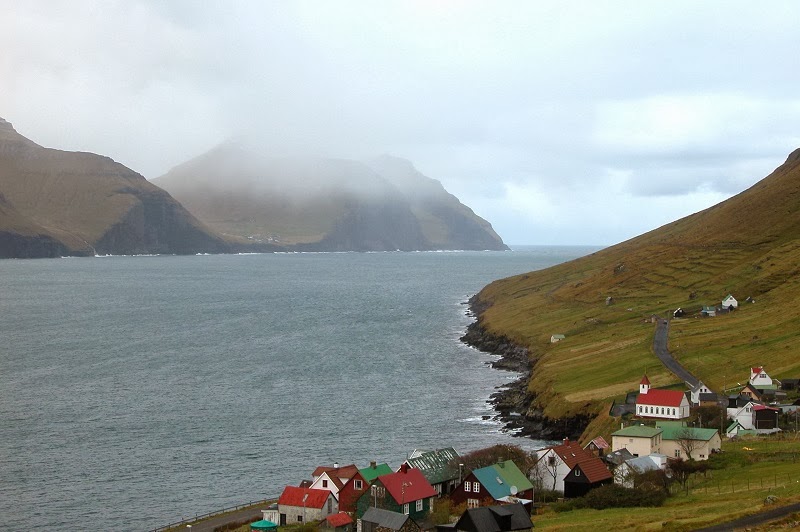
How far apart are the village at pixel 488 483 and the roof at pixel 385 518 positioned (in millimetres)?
68

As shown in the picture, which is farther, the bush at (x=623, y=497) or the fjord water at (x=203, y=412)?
the fjord water at (x=203, y=412)

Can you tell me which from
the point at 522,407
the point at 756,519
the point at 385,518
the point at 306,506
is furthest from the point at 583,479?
the point at 522,407

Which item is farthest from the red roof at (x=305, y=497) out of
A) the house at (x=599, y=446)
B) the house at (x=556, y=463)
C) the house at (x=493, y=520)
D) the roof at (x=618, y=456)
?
the house at (x=599, y=446)

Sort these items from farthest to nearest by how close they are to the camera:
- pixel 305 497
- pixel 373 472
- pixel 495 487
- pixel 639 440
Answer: pixel 639 440
pixel 373 472
pixel 305 497
pixel 495 487

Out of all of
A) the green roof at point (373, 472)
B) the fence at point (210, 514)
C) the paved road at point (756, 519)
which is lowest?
the fence at point (210, 514)

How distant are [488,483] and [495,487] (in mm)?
540

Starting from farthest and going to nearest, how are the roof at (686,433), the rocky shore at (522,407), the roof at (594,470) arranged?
the rocky shore at (522,407), the roof at (686,433), the roof at (594,470)

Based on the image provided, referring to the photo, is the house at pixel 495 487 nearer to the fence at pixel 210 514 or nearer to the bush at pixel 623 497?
the bush at pixel 623 497

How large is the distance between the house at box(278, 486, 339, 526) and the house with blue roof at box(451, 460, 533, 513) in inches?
334

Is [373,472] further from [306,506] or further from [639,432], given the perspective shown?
[639,432]

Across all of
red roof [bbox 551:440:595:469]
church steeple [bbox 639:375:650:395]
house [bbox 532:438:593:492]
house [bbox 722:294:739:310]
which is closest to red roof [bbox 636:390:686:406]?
church steeple [bbox 639:375:650:395]

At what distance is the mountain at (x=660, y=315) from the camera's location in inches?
3760

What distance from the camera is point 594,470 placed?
2404 inches

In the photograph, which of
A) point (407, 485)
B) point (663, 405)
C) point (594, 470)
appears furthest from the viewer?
point (663, 405)
